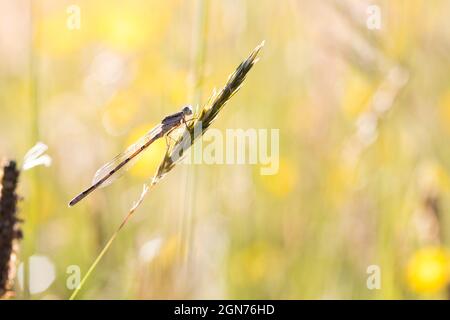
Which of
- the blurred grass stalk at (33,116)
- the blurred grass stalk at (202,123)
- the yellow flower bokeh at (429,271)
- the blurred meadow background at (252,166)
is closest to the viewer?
the blurred grass stalk at (202,123)

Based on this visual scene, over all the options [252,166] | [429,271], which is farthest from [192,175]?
[252,166]

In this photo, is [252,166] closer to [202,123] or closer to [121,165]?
[121,165]

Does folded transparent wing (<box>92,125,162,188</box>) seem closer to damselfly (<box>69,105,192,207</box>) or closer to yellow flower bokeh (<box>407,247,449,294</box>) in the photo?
damselfly (<box>69,105,192,207</box>)

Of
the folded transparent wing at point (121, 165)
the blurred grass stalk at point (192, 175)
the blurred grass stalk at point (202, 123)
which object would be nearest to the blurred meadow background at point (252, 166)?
the blurred grass stalk at point (192, 175)

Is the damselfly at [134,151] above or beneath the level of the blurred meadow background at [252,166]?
beneath

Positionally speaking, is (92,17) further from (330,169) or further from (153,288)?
(153,288)

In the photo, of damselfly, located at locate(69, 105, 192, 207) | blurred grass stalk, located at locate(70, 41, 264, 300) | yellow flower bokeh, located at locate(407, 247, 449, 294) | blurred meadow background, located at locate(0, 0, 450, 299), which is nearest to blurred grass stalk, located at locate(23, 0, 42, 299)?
blurred meadow background, located at locate(0, 0, 450, 299)

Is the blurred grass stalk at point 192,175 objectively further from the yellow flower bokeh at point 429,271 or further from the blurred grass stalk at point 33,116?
the yellow flower bokeh at point 429,271

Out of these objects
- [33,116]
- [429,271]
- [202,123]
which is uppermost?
[33,116]
